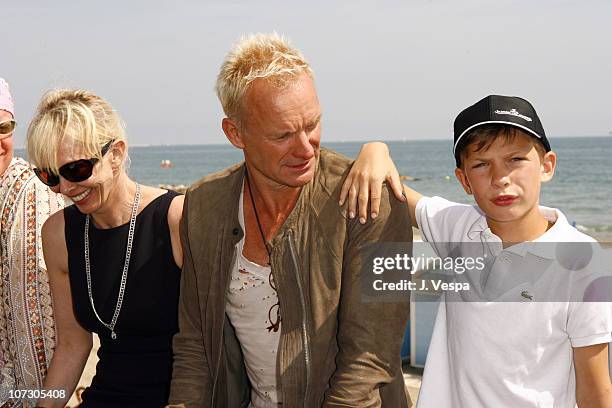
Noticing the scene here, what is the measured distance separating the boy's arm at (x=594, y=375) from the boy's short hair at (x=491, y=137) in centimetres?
72

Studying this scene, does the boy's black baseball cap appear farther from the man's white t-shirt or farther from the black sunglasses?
the black sunglasses

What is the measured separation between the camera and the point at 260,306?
2.73 metres

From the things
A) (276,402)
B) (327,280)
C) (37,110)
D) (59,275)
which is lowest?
(276,402)

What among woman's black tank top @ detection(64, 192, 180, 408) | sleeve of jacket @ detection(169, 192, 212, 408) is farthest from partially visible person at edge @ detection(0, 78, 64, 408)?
sleeve of jacket @ detection(169, 192, 212, 408)

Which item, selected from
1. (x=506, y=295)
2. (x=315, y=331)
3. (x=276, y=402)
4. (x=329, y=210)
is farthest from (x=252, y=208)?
(x=506, y=295)

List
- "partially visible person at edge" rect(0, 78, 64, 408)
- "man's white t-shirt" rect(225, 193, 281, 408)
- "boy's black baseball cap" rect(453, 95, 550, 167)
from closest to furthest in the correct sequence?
"boy's black baseball cap" rect(453, 95, 550, 167) < "man's white t-shirt" rect(225, 193, 281, 408) < "partially visible person at edge" rect(0, 78, 64, 408)

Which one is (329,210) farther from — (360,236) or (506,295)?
(506,295)

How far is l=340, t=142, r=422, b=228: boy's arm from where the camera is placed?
101 inches

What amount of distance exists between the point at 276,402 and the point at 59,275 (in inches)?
50.6

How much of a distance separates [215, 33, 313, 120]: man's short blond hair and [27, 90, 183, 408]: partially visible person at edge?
72 centimetres

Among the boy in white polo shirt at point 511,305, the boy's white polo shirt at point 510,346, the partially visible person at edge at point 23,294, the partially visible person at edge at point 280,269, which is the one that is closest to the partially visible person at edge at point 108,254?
the partially visible person at edge at point 23,294

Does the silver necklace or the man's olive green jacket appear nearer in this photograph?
the man's olive green jacket

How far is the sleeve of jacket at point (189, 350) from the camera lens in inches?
111

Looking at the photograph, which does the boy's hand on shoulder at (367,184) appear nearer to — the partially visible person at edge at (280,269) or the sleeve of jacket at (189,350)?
the partially visible person at edge at (280,269)
